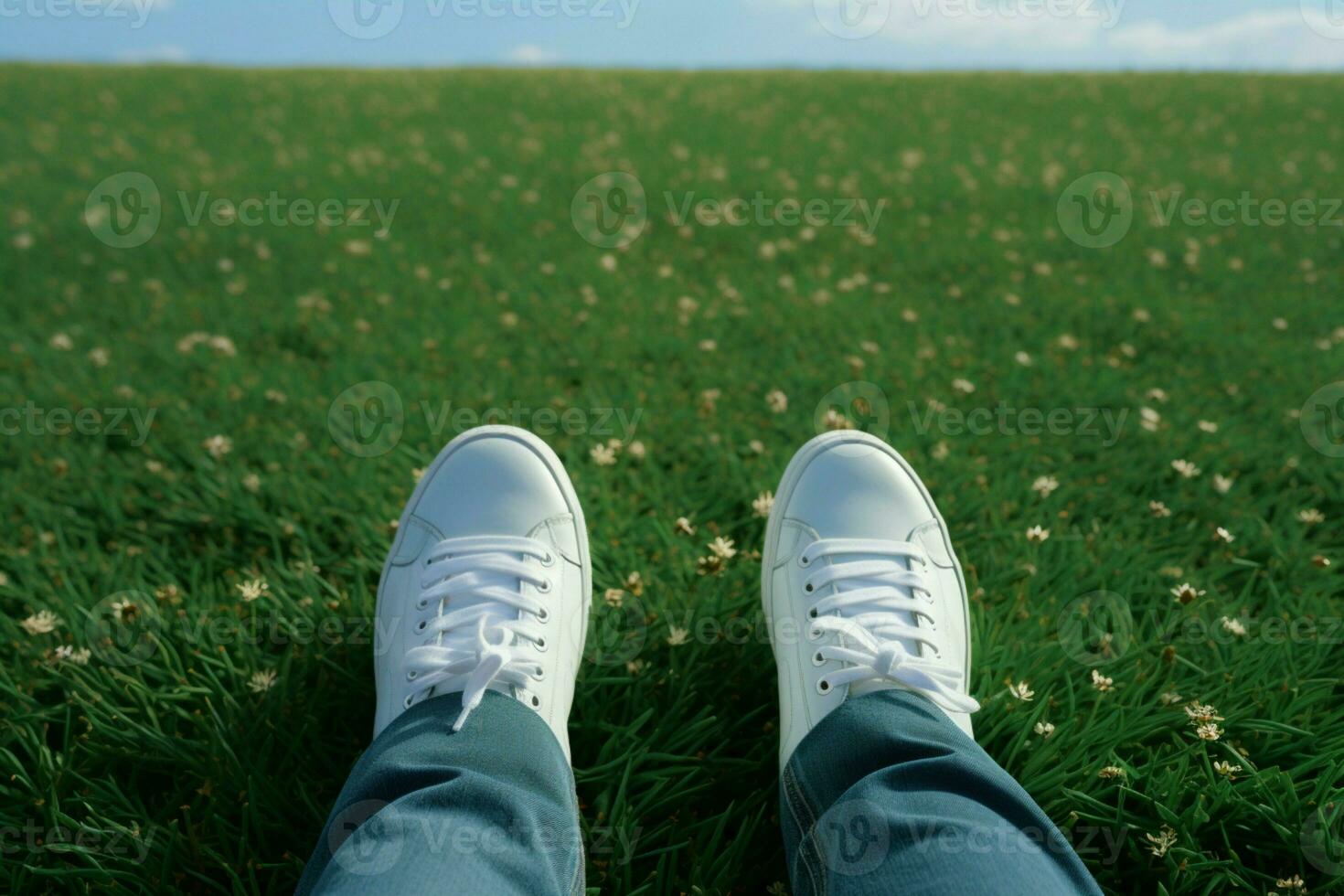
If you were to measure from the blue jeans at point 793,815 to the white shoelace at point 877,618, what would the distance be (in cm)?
6

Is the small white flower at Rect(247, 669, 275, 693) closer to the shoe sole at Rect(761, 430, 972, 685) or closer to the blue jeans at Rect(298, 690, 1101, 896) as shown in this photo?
the blue jeans at Rect(298, 690, 1101, 896)

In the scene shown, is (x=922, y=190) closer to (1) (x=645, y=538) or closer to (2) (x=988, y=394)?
(2) (x=988, y=394)

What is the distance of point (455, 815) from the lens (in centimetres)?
126

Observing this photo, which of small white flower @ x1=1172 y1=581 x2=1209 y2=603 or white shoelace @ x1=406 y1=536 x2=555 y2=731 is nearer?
white shoelace @ x1=406 y1=536 x2=555 y2=731

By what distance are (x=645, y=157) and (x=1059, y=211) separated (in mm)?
3250

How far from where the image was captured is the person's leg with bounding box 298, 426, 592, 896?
3.95 ft

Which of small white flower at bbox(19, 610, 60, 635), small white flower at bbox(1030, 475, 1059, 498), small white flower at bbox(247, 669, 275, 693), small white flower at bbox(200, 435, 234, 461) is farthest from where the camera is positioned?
small white flower at bbox(200, 435, 234, 461)

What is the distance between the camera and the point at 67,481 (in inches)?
106

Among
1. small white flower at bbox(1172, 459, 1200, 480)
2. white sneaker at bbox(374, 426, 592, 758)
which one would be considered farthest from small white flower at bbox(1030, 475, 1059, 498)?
white sneaker at bbox(374, 426, 592, 758)

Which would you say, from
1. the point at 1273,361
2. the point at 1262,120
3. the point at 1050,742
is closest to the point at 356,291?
the point at 1050,742

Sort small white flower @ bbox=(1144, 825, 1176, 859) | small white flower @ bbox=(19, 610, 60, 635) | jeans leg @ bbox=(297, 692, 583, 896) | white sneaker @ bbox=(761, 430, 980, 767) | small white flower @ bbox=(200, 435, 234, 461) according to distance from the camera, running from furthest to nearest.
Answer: small white flower @ bbox=(200, 435, 234, 461) < small white flower @ bbox=(19, 610, 60, 635) < white sneaker @ bbox=(761, 430, 980, 767) < small white flower @ bbox=(1144, 825, 1176, 859) < jeans leg @ bbox=(297, 692, 583, 896)

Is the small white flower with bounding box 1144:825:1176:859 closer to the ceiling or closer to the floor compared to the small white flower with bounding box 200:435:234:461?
closer to the floor

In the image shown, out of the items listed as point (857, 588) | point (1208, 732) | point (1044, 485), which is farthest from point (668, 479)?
point (1208, 732)

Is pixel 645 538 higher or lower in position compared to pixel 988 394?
lower
